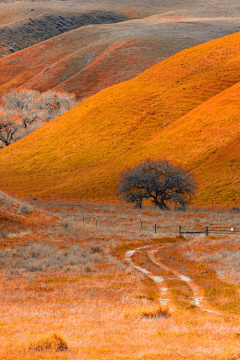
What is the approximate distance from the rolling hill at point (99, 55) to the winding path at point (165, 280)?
101 meters

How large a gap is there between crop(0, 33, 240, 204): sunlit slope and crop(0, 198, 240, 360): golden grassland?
2749 cm

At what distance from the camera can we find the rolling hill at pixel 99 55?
133000 mm

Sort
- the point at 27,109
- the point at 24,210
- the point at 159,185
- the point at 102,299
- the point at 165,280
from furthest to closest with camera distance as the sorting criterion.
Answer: the point at 27,109 < the point at 159,185 < the point at 24,210 < the point at 165,280 < the point at 102,299

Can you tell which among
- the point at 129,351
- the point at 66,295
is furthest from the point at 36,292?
the point at 129,351

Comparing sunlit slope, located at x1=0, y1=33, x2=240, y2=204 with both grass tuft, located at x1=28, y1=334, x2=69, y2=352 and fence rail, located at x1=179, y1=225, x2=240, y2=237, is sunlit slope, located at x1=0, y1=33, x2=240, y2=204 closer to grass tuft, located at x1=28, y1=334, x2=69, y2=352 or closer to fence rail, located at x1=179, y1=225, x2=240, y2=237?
fence rail, located at x1=179, y1=225, x2=240, y2=237

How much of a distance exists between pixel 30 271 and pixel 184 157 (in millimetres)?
47220

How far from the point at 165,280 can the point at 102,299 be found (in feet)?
14.5

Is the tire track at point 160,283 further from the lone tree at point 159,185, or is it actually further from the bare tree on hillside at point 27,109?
the bare tree on hillside at point 27,109

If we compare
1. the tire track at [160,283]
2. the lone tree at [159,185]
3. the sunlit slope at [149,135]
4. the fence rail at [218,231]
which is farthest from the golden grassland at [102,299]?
the sunlit slope at [149,135]

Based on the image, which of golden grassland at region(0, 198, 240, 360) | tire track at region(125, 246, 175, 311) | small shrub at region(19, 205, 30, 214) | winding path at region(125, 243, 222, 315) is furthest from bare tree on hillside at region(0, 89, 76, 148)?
tire track at region(125, 246, 175, 311)

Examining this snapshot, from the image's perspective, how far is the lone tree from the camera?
54.0 metres

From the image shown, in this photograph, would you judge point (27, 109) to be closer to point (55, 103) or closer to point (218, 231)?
point (55, 103)

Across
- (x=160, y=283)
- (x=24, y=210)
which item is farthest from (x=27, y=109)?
(x=160, y=283)

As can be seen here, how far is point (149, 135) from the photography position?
7912 centimetres
